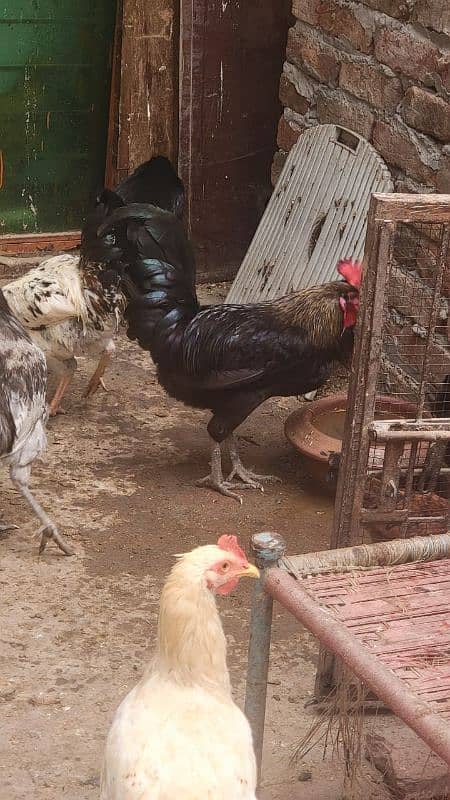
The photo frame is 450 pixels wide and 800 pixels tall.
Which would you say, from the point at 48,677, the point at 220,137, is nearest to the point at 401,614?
the point at 48,677

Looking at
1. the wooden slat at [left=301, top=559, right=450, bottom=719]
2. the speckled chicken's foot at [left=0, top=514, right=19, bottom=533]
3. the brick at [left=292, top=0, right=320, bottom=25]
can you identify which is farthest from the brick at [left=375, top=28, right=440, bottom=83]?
the wooden slat at [left=301, top=559, right=450, bottom=719]

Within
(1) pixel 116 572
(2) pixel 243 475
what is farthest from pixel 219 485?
(1) pixel 116 572

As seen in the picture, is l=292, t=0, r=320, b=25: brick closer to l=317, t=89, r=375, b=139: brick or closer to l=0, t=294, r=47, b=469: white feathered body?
l=317, t=89, r=375, b=139: brick

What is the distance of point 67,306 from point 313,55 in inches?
91.2

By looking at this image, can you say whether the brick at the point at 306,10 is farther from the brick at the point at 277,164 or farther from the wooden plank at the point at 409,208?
the wooden plank at the point at 409,208

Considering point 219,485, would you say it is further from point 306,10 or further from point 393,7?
point 306,10

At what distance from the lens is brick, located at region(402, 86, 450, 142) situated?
19.7 feet

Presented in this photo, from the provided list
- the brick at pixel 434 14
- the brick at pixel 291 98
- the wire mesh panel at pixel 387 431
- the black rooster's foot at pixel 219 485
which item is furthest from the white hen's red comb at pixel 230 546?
the brick at pixel 291 98

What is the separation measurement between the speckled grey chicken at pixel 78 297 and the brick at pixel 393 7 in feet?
5.86

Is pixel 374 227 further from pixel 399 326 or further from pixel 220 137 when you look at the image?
pixel 220 137

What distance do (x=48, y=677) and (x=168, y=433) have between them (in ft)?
7.75

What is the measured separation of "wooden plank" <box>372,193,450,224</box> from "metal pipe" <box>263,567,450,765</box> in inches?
46.0

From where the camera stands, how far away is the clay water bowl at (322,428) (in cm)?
588

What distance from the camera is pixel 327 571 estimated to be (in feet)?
12.1
